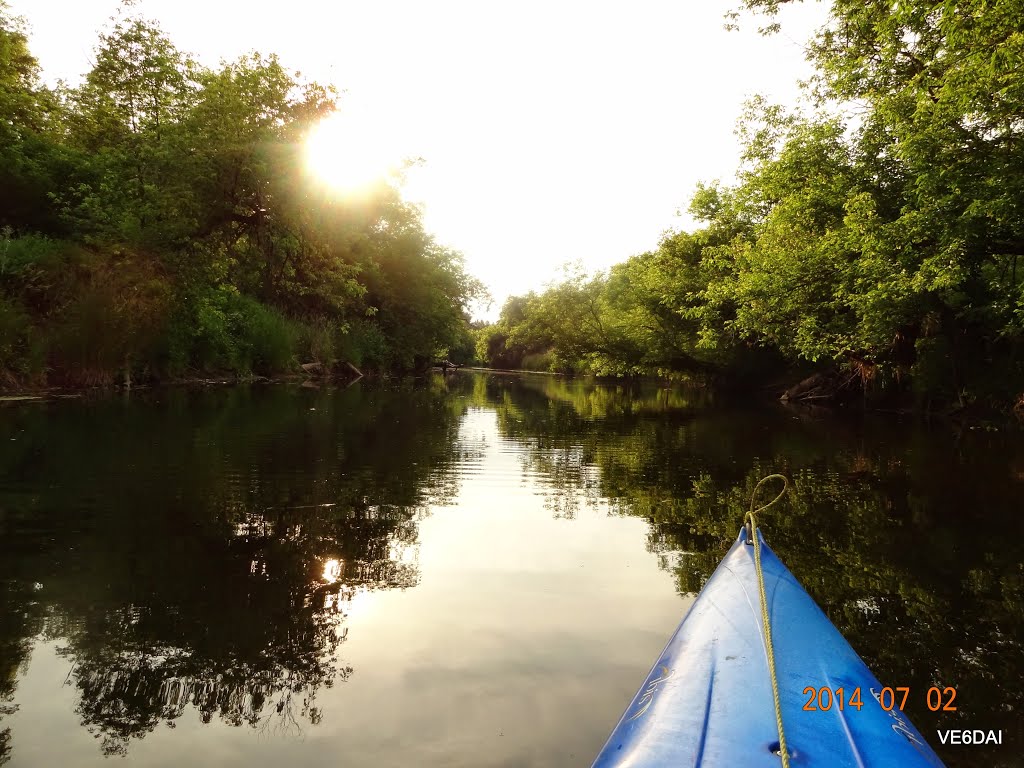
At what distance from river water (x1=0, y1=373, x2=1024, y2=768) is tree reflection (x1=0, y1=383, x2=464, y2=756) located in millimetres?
25

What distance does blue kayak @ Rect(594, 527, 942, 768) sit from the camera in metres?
2.41

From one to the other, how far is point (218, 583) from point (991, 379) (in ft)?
81.9

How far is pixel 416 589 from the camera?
5613 mm

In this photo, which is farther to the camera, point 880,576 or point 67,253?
point 67,253

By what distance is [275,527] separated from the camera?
23.4ft

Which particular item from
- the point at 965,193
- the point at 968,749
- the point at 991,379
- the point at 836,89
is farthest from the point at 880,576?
the point at 991,379

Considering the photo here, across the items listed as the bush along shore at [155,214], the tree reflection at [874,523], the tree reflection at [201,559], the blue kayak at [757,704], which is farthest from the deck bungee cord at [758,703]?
the bush along shore at [155,214]

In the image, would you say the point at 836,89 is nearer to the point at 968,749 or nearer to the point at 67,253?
the point at 968,749

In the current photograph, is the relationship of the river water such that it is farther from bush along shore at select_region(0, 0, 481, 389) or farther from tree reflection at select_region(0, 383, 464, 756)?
bush along shore at select_region(0, 0, 481, 389)

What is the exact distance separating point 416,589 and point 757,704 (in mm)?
3492

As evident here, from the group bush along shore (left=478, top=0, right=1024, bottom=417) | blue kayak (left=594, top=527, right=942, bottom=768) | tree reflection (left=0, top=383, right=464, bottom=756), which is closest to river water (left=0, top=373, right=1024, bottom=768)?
tree reflection (left=0, top=383, right=464, bottom=756)

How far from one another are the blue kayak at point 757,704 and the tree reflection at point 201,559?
1.92 meters

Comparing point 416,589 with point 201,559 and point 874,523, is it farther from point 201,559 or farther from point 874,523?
point 874,523

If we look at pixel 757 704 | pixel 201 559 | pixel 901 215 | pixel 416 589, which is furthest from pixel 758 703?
pixel 901 215
